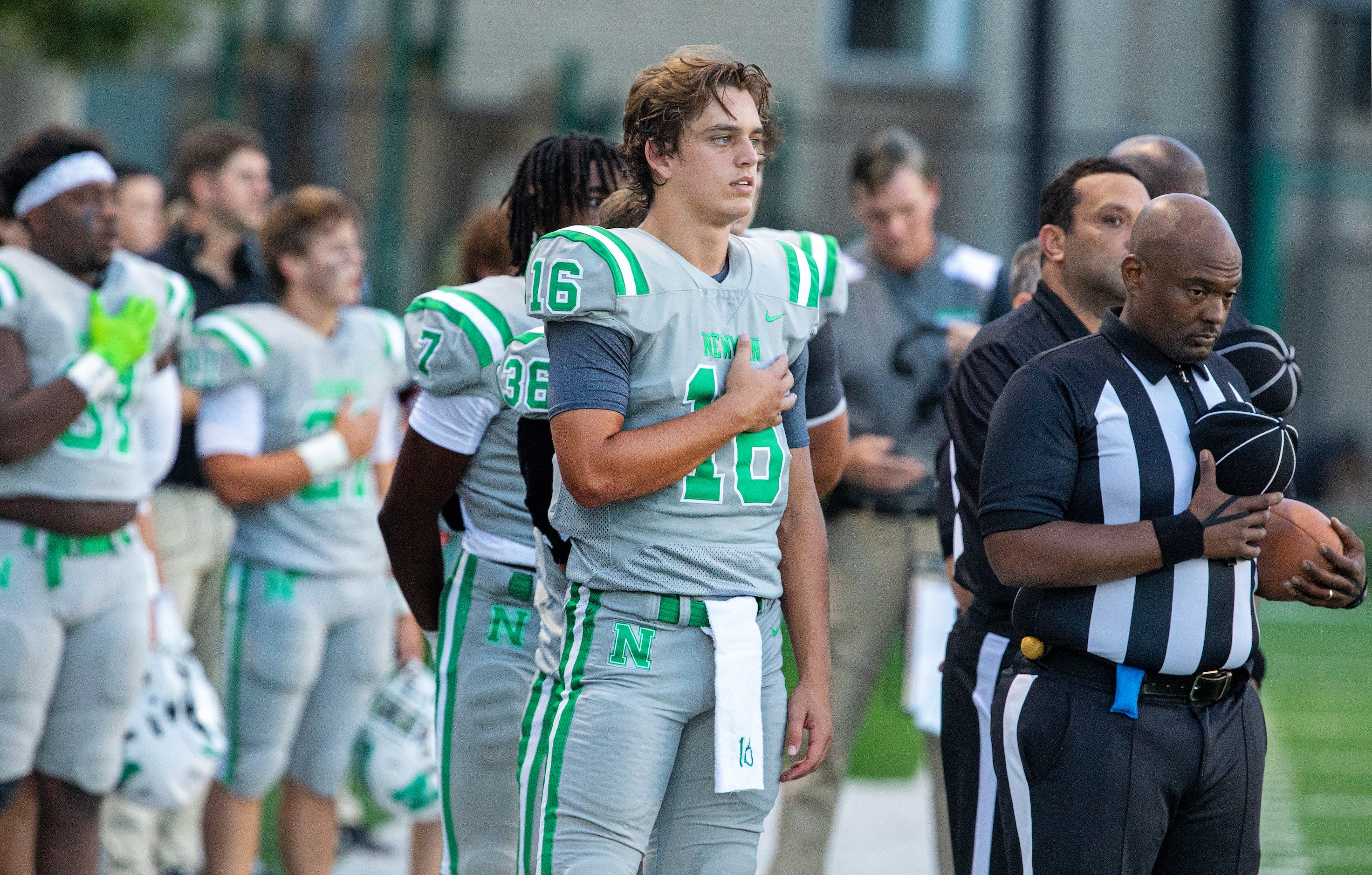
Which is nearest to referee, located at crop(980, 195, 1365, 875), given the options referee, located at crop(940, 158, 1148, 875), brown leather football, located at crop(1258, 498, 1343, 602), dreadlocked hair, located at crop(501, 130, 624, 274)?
brown leather football, located at crop(1258, 498, 1343, 602)

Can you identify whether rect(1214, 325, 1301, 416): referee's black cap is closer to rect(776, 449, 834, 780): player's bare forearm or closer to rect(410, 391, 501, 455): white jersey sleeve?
rect(776, 449, 834, 780): player's bare forearm

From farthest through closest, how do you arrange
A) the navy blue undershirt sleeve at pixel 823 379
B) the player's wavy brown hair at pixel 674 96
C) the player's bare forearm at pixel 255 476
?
the player's bare forearm at pixel 255 476, the navy blue undershirt sleeve at pixel 823 379, the player's wavy brown hair at pixel 674 96

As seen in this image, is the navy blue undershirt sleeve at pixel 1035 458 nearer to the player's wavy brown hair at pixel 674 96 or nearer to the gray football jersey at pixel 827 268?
the gray football jersey at pixel 827 268

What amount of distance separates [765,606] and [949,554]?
1.19 meters

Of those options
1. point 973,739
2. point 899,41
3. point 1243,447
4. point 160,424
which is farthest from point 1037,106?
point 1243,447

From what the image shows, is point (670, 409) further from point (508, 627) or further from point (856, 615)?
point (856, 615)

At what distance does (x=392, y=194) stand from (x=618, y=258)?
12052mm

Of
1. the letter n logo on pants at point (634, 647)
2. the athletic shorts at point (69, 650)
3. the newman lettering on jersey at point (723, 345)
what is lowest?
the athletic shorts at point (69, 650)

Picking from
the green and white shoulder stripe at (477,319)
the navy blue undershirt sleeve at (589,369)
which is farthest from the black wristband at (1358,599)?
the green and white shoulder stripe at (477,319)

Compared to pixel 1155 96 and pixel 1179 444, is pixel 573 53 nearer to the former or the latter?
pixel 1155 96

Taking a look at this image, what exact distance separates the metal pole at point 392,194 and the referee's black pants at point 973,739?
10762 mm

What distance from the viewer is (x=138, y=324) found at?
4.43 meters

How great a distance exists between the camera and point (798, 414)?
2986 millimetres

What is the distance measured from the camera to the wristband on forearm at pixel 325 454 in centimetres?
480
